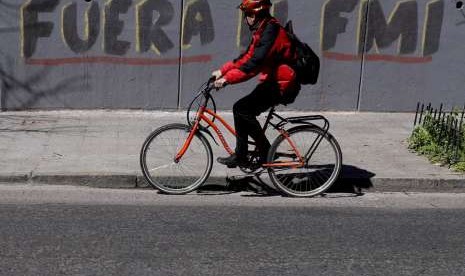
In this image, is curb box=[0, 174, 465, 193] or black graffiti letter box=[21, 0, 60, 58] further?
black graffiti letter box=[21, 0, 60, 58]

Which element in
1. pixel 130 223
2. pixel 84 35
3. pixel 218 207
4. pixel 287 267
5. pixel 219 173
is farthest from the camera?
pixel 84 35

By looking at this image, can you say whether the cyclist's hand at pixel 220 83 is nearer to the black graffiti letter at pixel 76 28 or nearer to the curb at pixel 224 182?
the curb at pixel 224 182

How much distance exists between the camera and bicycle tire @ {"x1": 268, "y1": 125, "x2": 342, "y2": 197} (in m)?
7.50

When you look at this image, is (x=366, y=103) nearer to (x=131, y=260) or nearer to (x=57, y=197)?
(x=57, y=197)

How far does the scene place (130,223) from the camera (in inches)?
256

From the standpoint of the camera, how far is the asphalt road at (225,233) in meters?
5.51

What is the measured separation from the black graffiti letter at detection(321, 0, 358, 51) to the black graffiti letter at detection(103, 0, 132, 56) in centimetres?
272

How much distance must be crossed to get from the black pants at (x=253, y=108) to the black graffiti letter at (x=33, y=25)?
435 centimetres

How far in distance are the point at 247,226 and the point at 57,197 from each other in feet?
6.40

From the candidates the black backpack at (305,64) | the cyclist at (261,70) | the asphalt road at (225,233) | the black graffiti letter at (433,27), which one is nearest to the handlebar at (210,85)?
the cyclist at (261,70)

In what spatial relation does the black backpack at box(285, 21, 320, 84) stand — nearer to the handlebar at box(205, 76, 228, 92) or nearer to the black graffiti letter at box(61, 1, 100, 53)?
the handlebar at box(205, 76, 228, 92)

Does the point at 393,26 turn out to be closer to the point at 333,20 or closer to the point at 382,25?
the point at 382,25

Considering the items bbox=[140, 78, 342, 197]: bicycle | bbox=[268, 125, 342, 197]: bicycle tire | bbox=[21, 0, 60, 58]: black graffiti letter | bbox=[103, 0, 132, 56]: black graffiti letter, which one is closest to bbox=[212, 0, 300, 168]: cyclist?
bbox=[140, 78, 342, 197]: bicycle

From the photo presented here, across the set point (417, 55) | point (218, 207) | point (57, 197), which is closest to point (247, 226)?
point (218, 207)
